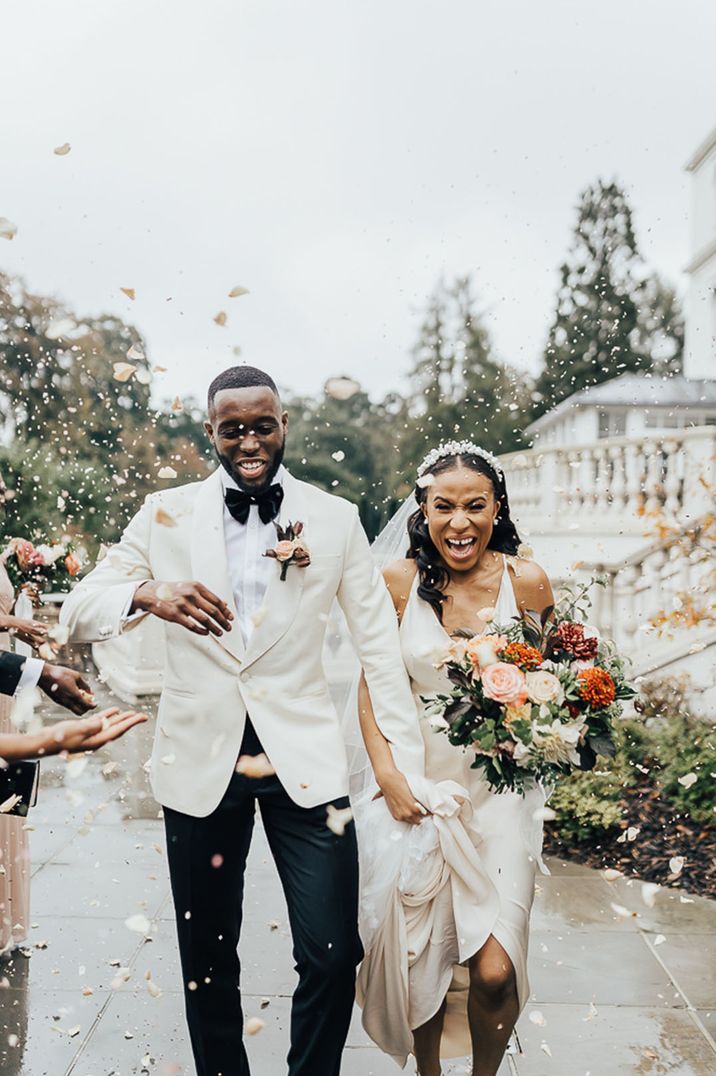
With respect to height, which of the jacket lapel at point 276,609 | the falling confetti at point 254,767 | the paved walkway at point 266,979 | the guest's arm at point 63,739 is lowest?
the paved walkway at point 266,979

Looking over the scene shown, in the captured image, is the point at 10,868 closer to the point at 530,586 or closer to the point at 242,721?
the point at 242,721

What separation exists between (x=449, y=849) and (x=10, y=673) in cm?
133

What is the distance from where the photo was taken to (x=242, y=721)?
9.73ft

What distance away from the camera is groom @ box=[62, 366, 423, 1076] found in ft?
9.44

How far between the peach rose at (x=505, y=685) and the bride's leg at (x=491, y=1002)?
703 millimetres

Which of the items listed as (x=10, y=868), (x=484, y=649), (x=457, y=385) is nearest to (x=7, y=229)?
(x=484, y=649)

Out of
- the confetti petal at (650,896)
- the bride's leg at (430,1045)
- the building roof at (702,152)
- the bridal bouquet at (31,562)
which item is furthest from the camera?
the building roof at (702,152)

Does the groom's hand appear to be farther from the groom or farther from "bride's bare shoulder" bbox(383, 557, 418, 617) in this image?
"bride's bare shoulder" bbox(383, 557, 418, 617)

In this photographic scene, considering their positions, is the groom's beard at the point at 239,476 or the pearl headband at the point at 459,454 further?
the pearl headband at the point at 459,454

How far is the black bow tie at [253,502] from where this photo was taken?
10.1 ft

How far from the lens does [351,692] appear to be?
3932 millimetres

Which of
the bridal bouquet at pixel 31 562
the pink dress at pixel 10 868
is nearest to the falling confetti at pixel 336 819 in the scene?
the pink dress at pixel 10 868

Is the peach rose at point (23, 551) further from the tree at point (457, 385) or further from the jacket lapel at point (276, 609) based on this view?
the tree at point (457, 385)

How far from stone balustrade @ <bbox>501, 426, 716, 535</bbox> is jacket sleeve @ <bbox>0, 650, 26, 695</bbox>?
20.7 ft
